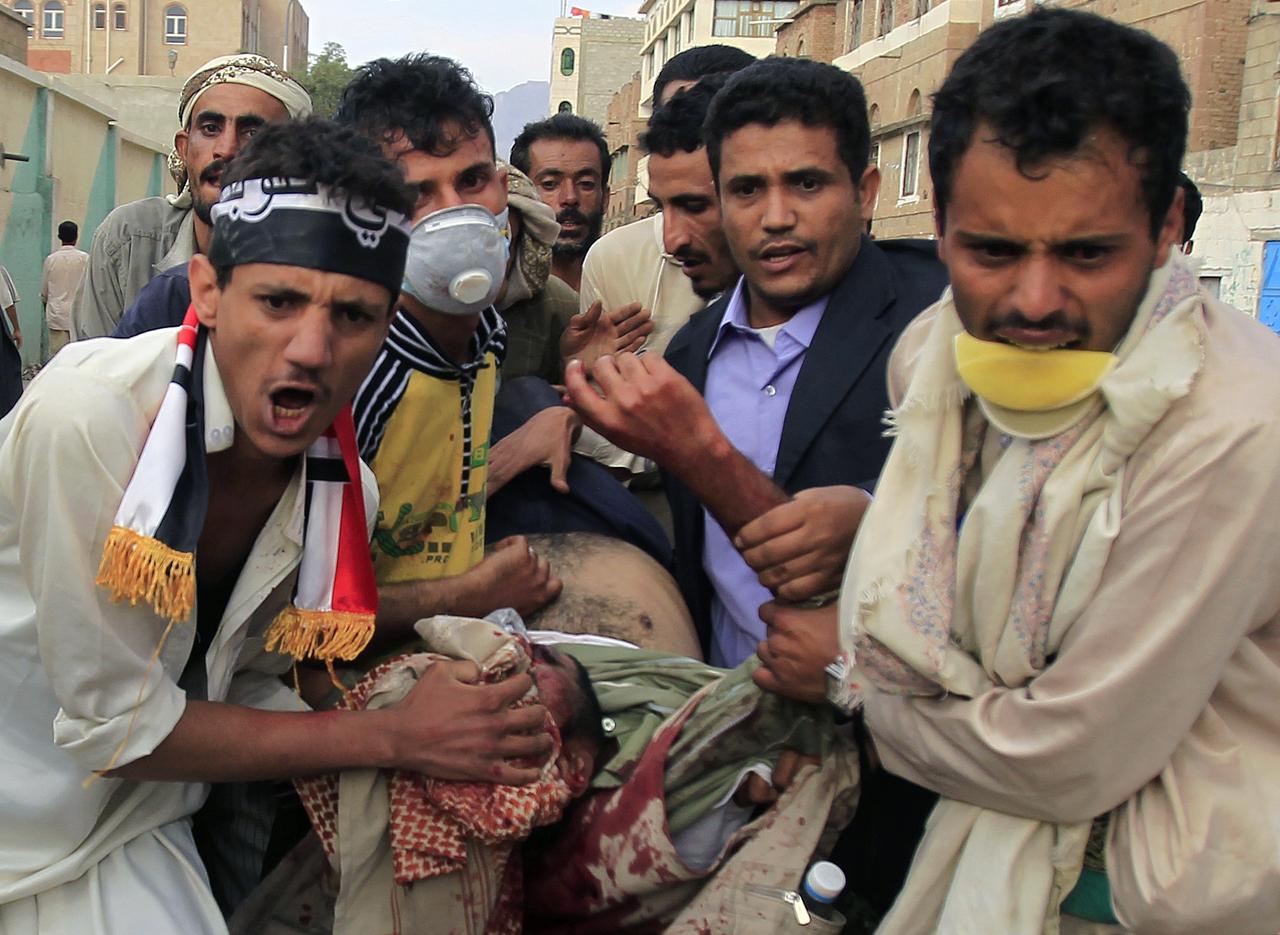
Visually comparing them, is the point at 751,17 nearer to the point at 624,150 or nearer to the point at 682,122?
the point at 624,150

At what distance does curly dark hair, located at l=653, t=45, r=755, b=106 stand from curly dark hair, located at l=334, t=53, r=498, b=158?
1882 millimetres

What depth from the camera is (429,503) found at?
258cm

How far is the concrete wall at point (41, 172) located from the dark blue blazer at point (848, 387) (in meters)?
14.4

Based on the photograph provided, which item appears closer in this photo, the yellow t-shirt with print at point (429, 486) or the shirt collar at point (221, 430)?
the shirt collar at point (221, 430)

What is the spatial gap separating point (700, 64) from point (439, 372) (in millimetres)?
2599

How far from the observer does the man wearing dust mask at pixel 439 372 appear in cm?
247

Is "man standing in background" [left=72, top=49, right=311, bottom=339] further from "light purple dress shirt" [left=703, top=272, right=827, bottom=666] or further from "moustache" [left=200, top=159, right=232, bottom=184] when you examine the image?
"light purple dress shirt" [left=703, top=272, right=827, bottom=666]

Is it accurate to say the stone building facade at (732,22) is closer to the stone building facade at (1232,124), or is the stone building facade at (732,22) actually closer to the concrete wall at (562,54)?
the concrete wall at (562,54)

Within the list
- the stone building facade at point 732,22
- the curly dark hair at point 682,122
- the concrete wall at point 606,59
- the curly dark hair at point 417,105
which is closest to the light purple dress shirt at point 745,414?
the curly dark hair at point 417,105

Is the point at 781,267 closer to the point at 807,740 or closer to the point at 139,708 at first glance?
the point at 807,740

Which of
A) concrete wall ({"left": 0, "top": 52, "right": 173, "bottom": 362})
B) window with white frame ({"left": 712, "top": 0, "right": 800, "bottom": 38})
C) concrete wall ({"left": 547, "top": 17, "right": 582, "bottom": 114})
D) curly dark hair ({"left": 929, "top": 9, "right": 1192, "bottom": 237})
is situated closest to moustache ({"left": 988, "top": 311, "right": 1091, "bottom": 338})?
curly dark hair ({"left": 929, "top": 9, "right": 1192, "bottom": 237})

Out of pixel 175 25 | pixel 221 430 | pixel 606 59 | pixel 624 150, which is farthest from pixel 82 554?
pixel 606 59

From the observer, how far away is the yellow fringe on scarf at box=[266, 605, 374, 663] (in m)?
2.12

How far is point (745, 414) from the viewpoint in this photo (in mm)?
2662
